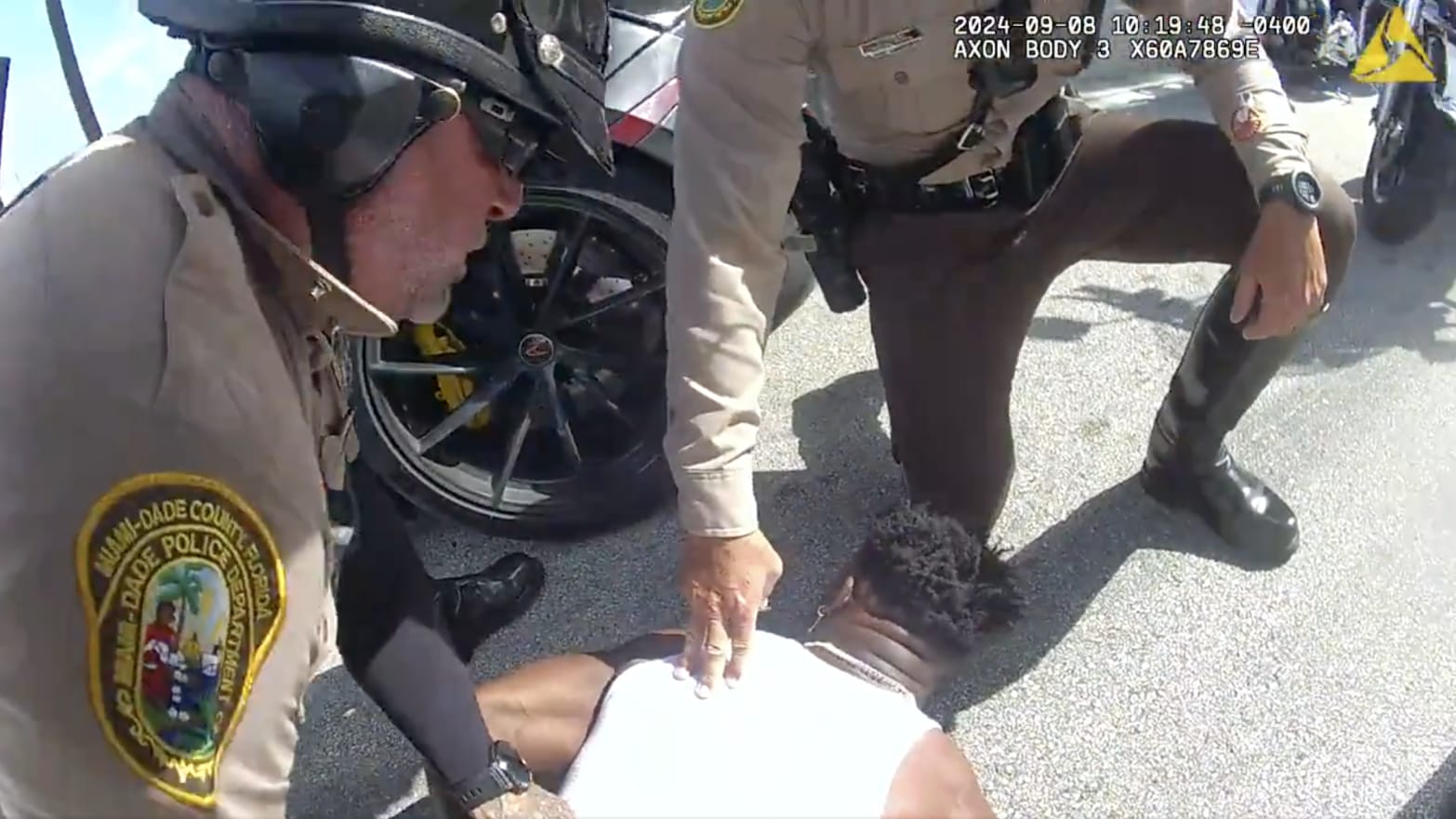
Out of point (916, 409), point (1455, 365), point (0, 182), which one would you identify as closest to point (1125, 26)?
point (916, 409)

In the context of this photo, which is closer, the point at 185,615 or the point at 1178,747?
the point at 185,615

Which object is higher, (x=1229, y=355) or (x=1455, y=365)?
(x=1229, y=355)

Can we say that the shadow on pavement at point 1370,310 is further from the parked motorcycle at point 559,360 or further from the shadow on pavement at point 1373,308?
the parked motorcycle at point 559,360

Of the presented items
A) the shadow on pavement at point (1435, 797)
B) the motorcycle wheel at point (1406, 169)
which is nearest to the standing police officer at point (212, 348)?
the shadow on pavement at point (1435, 797)

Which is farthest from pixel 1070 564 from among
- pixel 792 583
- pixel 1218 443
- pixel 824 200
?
pixel 824 200

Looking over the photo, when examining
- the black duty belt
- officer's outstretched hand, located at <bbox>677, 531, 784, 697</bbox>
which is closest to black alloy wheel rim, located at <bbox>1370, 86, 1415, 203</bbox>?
the black duty belt

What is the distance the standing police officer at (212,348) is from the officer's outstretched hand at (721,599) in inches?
18.9

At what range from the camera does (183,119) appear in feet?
3.56

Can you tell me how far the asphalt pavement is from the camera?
6.59 ft

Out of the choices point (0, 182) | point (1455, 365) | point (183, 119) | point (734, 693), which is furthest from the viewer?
point (1455, 365)

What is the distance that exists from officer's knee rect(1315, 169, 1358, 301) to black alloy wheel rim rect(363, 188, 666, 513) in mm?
1192

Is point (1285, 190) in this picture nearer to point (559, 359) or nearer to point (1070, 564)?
point (1070, 564)

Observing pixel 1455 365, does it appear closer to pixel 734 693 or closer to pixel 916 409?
pixel 916 409

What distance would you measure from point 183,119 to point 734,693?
0.85m
